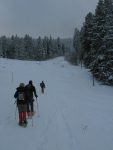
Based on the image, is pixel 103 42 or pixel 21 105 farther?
pixel 103 42

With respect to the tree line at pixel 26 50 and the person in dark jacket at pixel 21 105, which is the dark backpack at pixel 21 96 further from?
the tree line at pixel 26 50

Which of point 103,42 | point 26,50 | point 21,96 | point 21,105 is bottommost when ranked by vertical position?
point 21,105

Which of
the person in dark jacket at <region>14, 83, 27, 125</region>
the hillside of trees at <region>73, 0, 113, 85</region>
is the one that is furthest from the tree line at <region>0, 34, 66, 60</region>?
the person in dark jacket at <region>14, 83, 27, 125</region>

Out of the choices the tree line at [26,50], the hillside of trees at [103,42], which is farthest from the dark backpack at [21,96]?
the tree line at [26,50]

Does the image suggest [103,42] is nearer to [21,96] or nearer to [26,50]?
[21,96]

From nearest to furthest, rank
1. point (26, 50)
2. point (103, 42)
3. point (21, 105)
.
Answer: point (21, 105) < point (103, 42) < point (26, 50)

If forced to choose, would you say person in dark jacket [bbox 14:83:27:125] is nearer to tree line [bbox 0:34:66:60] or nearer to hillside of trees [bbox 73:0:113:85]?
hillside of trees [bbox 73:0:113:85]

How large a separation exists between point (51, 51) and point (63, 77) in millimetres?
74537

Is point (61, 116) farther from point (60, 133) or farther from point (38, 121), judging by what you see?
point (60, 133)

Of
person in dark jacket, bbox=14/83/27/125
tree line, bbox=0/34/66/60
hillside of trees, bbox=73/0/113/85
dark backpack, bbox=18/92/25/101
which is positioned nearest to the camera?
person in dark jacket, bbox=14/83/27/125

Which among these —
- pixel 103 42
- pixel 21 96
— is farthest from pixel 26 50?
pixel 21 96

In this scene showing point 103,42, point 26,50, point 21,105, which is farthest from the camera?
point 26,50

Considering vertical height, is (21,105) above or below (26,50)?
below

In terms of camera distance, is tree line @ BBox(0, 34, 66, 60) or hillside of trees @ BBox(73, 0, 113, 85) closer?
hillside of trees @ BBox(73, 0, 113, 85)
